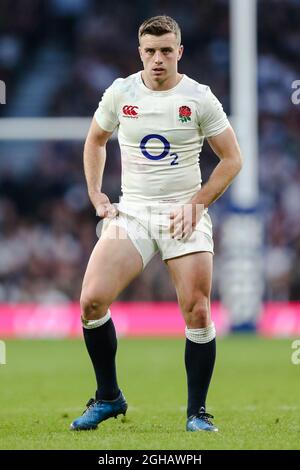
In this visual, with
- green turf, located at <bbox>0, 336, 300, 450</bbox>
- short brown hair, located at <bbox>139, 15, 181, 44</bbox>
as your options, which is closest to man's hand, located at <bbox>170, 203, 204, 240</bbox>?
short brown hair, located at <bbox>139, 15, 181, 44</bbox>

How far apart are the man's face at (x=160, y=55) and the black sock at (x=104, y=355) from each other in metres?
1.42

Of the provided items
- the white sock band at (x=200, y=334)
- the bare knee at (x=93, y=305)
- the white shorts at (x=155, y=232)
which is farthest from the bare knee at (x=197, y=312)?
the bare knee at (x=93, y=305)

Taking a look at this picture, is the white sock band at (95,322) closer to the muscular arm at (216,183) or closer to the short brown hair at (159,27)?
the muscular arm at (216,183)

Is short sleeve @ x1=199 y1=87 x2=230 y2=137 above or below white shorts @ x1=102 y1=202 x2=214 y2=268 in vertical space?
above

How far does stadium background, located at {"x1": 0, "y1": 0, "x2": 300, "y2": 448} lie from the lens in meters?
17.9

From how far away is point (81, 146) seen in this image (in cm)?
2030

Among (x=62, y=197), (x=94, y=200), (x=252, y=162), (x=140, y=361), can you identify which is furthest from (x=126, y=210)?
(x=62, y=197)

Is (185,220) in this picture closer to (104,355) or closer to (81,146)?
(104,355)

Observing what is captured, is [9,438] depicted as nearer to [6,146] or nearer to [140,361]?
[140,361]

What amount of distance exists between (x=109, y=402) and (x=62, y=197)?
12902 mm

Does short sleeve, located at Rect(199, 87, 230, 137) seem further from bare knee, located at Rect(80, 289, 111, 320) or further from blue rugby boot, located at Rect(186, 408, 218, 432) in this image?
blue rugby boot, located at Rect(186, 408, 218, 432)

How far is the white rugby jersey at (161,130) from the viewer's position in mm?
6477

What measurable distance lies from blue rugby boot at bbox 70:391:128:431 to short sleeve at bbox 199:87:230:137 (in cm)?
162

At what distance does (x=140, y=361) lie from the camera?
12.4 m
